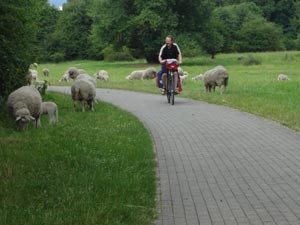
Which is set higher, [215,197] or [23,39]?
[23,39]

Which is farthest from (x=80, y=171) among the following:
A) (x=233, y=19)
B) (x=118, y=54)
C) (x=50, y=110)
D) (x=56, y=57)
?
(x=233, y=19)

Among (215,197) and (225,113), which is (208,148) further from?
(225,113)

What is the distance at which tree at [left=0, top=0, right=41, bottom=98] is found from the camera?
15.4 m

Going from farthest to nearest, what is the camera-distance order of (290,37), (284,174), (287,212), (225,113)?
(290,37) → (225,113) → (284,174) → (287,212)

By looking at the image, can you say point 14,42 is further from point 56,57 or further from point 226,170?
point 56,57

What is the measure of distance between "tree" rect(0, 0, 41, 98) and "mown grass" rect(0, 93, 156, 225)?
10.1 feet

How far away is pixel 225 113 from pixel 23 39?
22.3 ft

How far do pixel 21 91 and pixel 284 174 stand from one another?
776cm

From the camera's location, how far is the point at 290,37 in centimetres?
10562

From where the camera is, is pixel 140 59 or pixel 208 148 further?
pixel 140 59

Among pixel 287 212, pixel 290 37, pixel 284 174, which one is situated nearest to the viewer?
pixel 287 212

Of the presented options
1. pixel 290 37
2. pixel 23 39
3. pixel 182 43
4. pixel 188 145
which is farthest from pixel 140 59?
pixel 188 145

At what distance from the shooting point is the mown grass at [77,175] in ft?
20.7

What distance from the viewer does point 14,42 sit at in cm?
1622
